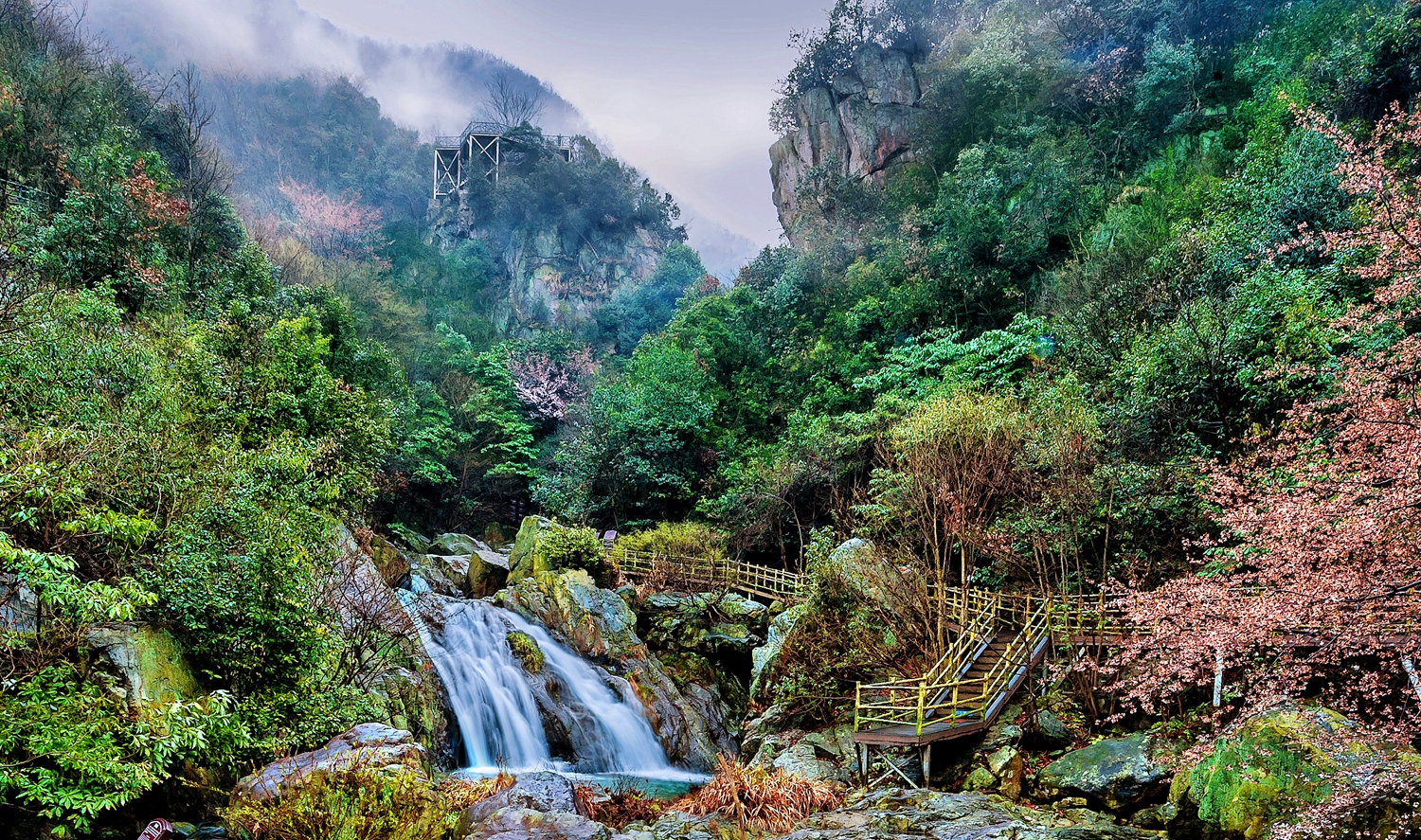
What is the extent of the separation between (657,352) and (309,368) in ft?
42.0

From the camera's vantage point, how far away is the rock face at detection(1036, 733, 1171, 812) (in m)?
8.02

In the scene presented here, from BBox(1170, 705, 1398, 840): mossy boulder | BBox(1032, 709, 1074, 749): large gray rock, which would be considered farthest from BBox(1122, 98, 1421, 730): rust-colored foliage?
BBox(1032, 709, 1074, 749): large gray rock

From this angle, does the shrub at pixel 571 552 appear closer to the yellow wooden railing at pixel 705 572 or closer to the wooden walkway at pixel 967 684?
the yellow wooden railing at pixel 705 572

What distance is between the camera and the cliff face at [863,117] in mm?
28516

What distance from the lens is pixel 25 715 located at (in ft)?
16.9

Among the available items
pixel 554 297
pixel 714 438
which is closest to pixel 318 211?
pixel 554 297

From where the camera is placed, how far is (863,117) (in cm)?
2905

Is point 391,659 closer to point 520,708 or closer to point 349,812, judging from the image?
point 520,708

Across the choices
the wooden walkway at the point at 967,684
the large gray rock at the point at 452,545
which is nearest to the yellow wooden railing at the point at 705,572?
the wooden walkway at the point at 967,684

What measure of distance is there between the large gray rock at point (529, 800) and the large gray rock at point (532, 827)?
15cm

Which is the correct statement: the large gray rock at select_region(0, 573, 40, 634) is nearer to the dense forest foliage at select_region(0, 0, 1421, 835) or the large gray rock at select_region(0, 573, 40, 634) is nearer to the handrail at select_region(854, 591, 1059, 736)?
the dense forest foliage at select_region(0, 0, 1421, 835)

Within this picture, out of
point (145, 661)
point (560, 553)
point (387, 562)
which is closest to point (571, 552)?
point (560, 553)

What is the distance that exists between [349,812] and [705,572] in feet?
45.3

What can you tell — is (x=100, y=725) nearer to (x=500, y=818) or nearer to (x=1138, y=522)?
(x=500, y=818)
